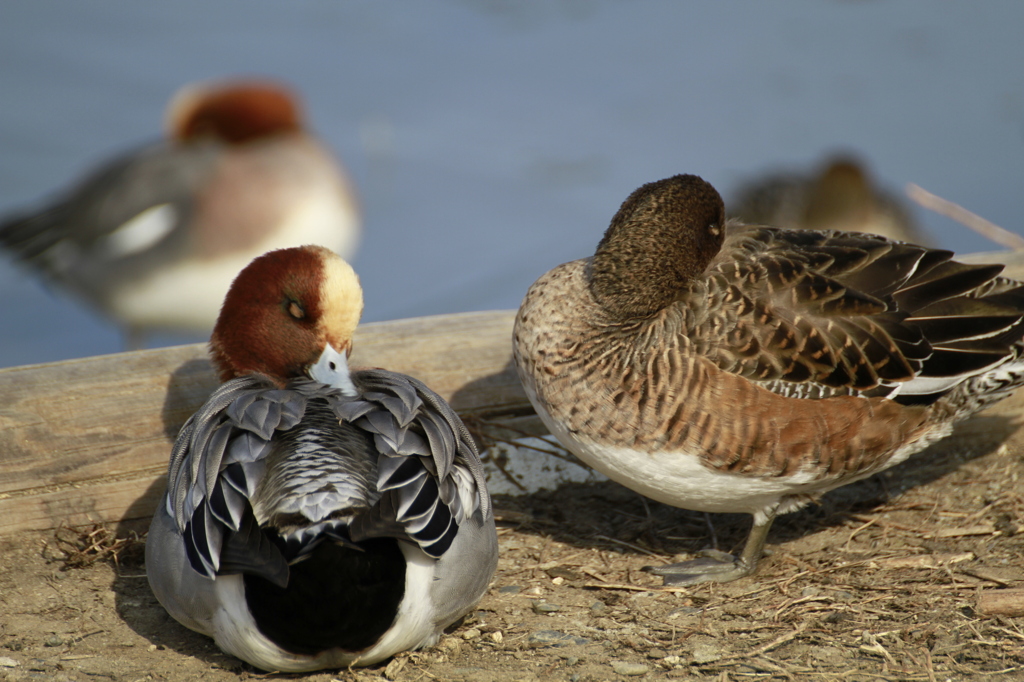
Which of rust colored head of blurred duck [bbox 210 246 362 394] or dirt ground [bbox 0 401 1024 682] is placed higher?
rust colored head of blurred duck [bbox 210 246 362 394]

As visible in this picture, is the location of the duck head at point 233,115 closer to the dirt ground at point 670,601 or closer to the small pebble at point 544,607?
the dirt ground at point 670,601

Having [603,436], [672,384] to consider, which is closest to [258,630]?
[603,436]

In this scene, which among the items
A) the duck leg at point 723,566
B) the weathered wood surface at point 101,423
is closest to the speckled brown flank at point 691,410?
the duck leg at point 723,566

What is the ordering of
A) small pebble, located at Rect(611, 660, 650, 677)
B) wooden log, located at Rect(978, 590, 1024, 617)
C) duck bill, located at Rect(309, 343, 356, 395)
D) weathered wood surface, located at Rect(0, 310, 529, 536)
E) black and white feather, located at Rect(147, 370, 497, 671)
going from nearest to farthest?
1. black and white feather, located at Rect(147, 370, 497, 671)
2. small pebble, located at Rect(611, 660, 650, 677)
3. wooden log, located at Rect(978, 590, 1024, 617)
4. duck bill, located at Rect(309, 343, 356, 395)
5. weathered wood surface, located at Rect(0, 310, 529, 536)

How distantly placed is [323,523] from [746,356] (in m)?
1.08

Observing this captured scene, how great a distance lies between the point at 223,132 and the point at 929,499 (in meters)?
3.83

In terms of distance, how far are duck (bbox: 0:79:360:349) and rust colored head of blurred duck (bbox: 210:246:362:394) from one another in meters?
2.19

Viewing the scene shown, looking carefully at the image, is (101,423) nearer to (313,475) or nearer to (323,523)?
(313,475)

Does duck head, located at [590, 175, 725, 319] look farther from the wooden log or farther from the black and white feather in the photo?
the wooden log

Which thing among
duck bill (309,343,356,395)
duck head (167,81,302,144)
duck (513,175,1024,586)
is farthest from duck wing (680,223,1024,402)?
duck head (167,81,302,144)

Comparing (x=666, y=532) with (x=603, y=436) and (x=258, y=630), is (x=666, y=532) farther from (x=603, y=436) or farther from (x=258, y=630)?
(x=258, y=630)

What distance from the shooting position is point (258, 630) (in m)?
1.94

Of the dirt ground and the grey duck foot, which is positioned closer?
the dirt ground

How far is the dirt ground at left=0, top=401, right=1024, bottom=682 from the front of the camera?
6.98 ft
